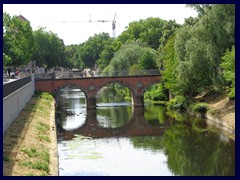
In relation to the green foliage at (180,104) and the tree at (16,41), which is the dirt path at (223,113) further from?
the tree at (16,41)

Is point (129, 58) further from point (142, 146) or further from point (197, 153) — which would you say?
point (197, 153)

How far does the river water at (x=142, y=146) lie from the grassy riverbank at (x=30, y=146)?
4.15 ft

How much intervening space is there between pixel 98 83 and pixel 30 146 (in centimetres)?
3506

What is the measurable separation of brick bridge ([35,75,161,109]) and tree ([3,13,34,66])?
4.76m

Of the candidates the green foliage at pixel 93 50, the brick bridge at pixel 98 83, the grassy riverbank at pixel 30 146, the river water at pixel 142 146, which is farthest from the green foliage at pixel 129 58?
the green foliage at pixel 93 50

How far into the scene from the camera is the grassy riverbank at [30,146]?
21.2 m

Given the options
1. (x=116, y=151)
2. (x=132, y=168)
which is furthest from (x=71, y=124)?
(x=132, y=168)

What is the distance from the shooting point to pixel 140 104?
2376 inches

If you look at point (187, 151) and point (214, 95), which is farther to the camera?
point (214, 95)

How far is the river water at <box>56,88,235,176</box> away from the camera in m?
25.2

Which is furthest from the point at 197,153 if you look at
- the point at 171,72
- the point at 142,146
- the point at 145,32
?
the point at 145,32

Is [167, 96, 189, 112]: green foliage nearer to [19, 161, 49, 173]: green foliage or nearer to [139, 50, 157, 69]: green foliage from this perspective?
[139, 50, 157, 69]: green foliage
